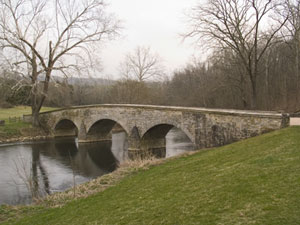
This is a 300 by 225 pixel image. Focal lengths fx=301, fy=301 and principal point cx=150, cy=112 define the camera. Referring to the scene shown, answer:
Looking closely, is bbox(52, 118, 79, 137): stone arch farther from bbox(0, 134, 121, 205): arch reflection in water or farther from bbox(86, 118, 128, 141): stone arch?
bbox(86, 118, 128, 141): stone arch

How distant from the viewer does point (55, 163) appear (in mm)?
19750

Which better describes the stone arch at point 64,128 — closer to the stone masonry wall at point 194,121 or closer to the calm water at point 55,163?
the calm water at point 55,163

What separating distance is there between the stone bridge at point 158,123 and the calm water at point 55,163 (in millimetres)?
1519

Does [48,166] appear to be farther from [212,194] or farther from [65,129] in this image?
[65,129]

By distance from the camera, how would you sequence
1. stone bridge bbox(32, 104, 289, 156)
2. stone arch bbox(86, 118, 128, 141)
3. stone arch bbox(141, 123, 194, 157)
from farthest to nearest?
stone arch bbox(86, 118, 128, 141)
stone arch bbox(141, 123, 194, 157)
stone bridge bbox(32, 104, 289, 156)

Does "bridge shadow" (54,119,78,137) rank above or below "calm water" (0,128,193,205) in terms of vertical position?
above

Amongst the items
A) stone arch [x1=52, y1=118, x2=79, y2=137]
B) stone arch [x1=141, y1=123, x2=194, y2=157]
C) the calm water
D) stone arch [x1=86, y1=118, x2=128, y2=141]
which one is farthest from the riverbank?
stone arch [x1=141, y1=123, x2=194, y2=157]

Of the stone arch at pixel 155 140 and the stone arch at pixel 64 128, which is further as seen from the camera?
the stone arch at pixel 64 128

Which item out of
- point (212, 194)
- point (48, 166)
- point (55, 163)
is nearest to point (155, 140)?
point (55, 163)

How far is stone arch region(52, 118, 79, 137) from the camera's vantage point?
32.3 metres

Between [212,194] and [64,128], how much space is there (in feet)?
96.6

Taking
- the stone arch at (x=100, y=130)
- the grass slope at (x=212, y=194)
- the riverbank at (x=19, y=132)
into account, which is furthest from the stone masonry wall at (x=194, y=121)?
the riverbank at (x=19, y=132)

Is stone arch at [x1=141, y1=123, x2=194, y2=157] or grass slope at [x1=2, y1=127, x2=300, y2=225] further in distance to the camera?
stone arch at [x1=141, y1=123, x2=194, y2=157]

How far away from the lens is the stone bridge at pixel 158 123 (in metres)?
13.5
